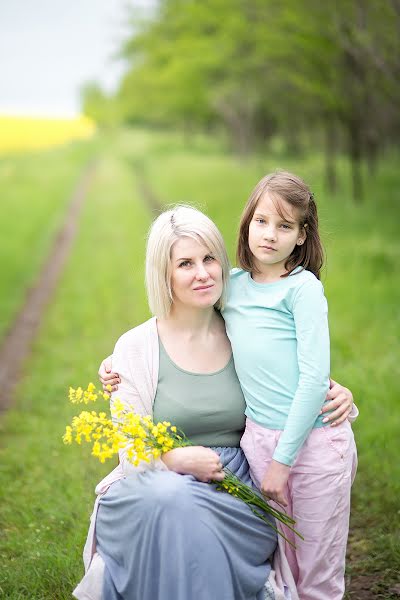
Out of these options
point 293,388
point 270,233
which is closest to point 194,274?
point 270,233

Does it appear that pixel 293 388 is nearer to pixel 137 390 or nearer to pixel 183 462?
pixel 183 462

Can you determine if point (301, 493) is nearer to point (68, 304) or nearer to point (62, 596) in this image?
point (62, 596)

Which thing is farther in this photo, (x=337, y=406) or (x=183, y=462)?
(x=337, y=406)

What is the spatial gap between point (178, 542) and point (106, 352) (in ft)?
16.2

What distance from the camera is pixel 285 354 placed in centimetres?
274

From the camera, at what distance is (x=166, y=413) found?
9.41ft

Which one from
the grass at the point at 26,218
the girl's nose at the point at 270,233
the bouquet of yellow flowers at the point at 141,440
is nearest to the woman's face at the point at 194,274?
the girl's nose at the point at 270,233

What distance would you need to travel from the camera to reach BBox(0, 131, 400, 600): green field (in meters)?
3.75

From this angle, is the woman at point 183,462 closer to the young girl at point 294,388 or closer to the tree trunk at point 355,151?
the young girl at point 294,388

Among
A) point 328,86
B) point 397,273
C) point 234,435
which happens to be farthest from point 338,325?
point 328,86

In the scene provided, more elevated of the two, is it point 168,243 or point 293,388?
point 168,243

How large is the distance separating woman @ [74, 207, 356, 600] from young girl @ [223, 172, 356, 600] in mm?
134

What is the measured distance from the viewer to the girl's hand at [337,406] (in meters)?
2.77

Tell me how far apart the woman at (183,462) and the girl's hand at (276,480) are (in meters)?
0.15
